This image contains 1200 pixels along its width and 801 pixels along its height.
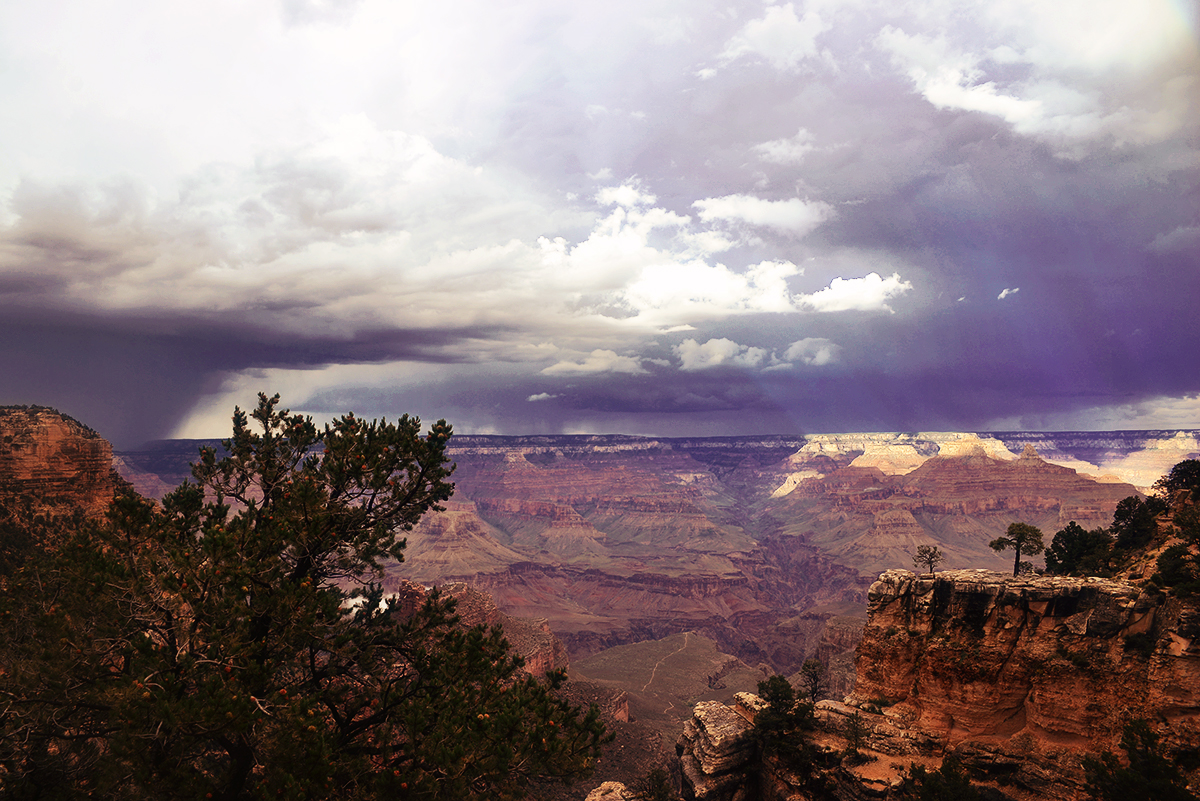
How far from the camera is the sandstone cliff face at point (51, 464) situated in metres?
52.6

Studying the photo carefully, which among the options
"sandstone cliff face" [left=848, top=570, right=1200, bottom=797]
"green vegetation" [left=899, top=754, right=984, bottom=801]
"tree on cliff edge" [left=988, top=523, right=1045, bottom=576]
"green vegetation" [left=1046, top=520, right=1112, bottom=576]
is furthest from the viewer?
"tree on cliff edge" [left=988, top=523, right=1045, bottom=576]

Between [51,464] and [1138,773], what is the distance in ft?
276

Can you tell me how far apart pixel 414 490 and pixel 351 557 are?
2.93m

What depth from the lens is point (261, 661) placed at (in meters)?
16.5

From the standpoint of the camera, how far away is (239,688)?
14.7 meters

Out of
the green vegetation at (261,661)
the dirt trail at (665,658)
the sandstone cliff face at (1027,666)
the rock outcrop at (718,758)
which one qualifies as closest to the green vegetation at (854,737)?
the sandstone cliff face at (1027,666)

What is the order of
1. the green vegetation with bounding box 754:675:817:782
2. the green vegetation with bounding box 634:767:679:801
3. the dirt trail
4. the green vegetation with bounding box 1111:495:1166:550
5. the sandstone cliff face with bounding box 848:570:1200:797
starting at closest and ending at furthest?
the sandstone cliff face with bounding box 848:570:1200:797 < the green vegetation with bounding box 754:675:817:782 < the green vegetation with bounding box 634:767:679:801 < the green vegetation with bounding box 1111:495:1166:550 < the dirt trail

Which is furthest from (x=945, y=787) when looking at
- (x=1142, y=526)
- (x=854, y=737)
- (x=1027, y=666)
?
(x=1142, y=526)

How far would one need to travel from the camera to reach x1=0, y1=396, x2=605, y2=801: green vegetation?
47.3 ft

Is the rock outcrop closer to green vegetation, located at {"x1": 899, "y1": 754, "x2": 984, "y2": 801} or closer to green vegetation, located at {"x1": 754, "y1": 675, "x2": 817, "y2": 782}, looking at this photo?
green vegetation, located at {"x1": 754, "y1": 675, "x2": 817, "y2": 782}

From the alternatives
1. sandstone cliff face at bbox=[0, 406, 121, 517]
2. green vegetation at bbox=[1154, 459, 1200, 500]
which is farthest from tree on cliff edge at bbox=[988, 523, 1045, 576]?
sandstone cliff face at bbox=[0, 406, 121, 517]

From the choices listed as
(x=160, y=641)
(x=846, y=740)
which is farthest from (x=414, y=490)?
(x=846, y=740)

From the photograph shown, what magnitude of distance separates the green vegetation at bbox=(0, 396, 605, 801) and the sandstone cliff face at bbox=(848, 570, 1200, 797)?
31.3m

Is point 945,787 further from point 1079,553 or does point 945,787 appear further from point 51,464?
point 51,464
